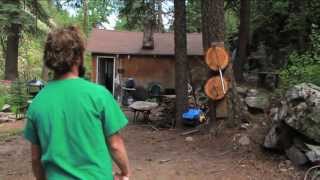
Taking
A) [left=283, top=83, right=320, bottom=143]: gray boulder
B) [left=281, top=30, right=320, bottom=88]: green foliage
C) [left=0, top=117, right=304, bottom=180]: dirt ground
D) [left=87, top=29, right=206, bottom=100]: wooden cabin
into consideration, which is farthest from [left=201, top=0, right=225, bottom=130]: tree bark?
[left=87, top=29, right=206, bottom=100]: wooden cabin

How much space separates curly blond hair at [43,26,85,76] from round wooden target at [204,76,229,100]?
8049 millimetres

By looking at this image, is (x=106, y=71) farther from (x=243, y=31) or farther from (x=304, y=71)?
(x=304, y=71)

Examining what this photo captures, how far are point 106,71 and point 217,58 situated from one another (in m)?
14.2

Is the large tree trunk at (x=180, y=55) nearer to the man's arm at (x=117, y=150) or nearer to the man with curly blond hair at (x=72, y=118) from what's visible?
the man's arm at (x=117, y=150)

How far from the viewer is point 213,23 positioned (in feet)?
34.6

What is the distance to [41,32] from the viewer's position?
83.9ft

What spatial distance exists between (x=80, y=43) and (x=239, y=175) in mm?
5110

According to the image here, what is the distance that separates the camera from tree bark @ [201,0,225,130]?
1051 centimetres

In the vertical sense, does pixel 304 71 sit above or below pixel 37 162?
above

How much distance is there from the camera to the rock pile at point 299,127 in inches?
280

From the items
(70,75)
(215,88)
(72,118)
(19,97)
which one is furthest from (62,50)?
(19,97)

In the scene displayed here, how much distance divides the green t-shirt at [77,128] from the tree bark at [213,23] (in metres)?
8.06

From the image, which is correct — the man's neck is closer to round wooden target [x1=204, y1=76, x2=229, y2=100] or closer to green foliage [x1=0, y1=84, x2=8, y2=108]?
round wooden target [x1=204, y1=76, x2=229, y2=100]

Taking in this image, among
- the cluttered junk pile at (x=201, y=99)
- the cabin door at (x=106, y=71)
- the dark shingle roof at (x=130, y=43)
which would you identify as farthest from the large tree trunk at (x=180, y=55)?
the cabin door at (x=106, y=71)
